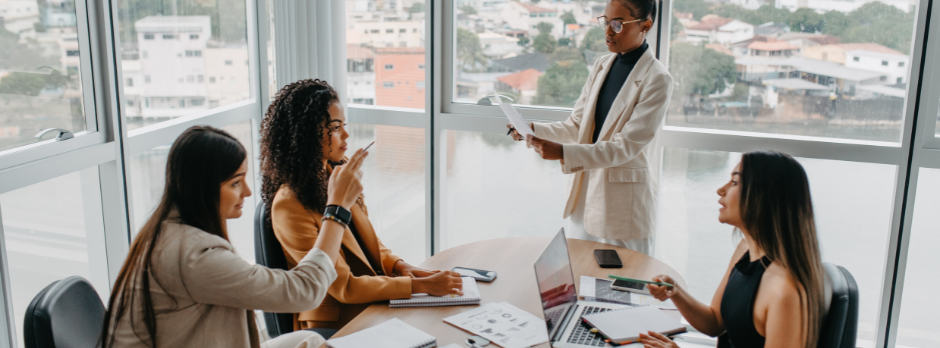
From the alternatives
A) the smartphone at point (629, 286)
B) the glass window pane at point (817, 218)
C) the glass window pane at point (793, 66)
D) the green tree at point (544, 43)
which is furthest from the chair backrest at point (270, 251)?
the glass window pane at point (793, 66)

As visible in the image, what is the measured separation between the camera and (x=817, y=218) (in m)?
3.04

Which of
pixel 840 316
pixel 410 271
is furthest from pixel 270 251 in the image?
pixel 840 316

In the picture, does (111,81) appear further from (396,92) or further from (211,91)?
(396,92)

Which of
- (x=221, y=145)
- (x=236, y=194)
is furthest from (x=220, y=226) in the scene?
(x=221, y=145)

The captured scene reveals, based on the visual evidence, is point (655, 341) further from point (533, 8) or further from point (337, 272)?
point (533, 8)

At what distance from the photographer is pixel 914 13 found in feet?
8.91

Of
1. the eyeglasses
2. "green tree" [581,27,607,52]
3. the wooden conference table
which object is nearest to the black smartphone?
the wooden conference table

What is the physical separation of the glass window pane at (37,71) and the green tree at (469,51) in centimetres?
175

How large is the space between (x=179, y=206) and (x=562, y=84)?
2.20 metres

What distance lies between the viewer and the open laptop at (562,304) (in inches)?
66.5

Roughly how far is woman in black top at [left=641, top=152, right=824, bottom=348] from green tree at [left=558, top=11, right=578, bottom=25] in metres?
1.62

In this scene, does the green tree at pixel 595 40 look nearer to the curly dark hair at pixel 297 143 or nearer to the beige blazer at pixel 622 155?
the beige blazer at pixel 622 155

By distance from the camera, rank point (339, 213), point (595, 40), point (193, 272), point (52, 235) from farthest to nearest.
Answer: point (595, 40), point (52, 235), point (339, 213), point (193, 272)

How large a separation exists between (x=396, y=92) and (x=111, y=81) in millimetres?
1479
